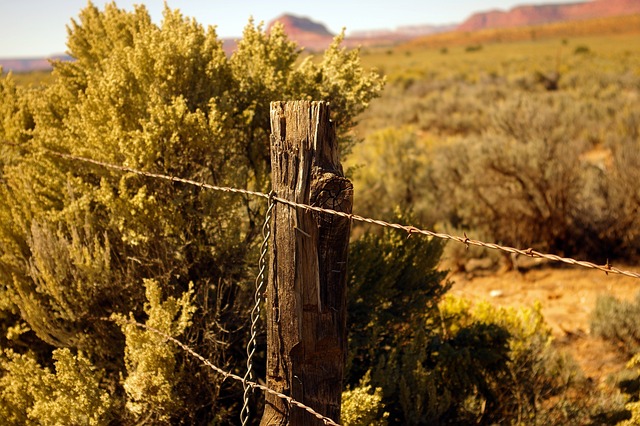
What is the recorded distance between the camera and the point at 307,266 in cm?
198

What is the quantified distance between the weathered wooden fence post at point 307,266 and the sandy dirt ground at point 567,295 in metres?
3.96

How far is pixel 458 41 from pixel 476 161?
101 meters

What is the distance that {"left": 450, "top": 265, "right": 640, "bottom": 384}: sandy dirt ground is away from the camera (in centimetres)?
523

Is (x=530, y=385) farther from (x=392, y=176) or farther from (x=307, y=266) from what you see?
(x=392, y=176)

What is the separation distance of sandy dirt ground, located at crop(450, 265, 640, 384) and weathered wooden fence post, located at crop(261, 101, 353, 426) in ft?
13.0

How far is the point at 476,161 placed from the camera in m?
8.09

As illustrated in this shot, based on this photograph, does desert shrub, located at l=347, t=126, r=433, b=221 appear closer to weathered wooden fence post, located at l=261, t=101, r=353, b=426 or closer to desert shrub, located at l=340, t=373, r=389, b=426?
desert shrub, located at l=340, t=373, r=389, b=426

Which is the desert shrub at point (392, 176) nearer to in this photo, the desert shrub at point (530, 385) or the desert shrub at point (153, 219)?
the desert shrub at point (530, 385)

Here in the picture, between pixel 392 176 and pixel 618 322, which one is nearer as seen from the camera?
pixel 618 322

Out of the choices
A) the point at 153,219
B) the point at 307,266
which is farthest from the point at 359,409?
the point at 153,219

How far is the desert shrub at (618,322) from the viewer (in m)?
5.04

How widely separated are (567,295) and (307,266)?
230 inches

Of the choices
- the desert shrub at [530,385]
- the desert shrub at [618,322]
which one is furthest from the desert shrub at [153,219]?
the desert shrub at [618,322]

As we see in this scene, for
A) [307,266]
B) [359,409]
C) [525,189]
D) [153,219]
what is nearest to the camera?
[307,266]
